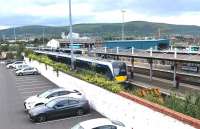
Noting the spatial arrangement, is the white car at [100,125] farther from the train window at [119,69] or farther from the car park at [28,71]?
the car park at [28,71]

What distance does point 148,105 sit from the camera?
17.7 meters

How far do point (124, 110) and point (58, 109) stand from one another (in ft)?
16.5

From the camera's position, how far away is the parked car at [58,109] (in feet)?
78.9

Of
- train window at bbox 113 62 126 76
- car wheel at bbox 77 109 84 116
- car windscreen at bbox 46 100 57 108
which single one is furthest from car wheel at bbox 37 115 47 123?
train window at bbox 113 62 126 76

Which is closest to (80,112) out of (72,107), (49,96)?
(72,107)

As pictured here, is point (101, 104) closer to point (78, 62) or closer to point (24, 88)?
point (24, 88)

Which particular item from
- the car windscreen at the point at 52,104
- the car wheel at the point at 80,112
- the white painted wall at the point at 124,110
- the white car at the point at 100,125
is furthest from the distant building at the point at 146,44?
the white car at the point at 100,125

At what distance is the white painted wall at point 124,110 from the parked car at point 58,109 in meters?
1.25

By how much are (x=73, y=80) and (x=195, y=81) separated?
21.4m

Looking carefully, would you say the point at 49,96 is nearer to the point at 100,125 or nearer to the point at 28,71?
the point at 100,125

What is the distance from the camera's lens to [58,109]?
24.3 meters

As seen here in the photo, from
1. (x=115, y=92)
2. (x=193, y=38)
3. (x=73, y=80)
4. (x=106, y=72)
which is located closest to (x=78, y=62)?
(x=106, y=72)

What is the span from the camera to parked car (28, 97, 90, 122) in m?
24.1

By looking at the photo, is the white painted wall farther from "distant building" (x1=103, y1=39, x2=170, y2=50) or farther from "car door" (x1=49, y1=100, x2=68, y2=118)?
"distant building" (x1=103, y1=39, x2=170, y2=50)
